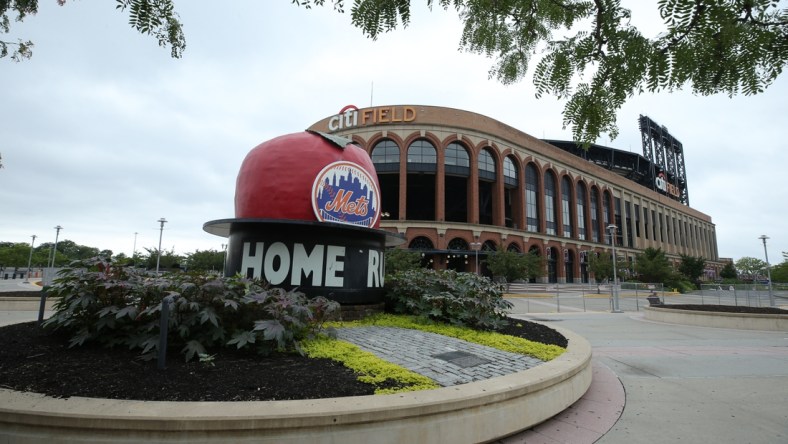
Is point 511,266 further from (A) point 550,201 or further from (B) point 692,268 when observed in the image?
(B) point 692,268

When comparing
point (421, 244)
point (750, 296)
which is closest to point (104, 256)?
point (750, 296)

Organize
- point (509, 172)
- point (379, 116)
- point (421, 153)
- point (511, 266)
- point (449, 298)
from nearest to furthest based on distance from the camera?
point (449, 298), point (511, 266), point (379, 116), point (421, 153), point (509, 172)

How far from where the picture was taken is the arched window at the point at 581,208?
196 ft

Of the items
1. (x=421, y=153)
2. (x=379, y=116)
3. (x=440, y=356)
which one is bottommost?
(x=440, y=356)

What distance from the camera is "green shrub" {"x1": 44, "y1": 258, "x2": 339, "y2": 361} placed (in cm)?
478

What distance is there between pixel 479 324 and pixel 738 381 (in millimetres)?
4232

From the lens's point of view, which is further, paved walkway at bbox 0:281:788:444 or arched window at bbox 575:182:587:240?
arched window at bbox 575:182:587:240

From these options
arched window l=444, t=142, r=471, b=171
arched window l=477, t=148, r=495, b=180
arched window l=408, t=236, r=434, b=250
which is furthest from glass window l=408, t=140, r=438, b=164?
arched window l=408, t=236, r=434, b=250

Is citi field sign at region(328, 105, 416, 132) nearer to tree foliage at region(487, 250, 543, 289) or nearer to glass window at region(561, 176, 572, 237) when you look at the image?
tree foliage at region(487, 250, 543, 289)

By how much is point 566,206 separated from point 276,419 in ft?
200

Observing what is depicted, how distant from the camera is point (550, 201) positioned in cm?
5512

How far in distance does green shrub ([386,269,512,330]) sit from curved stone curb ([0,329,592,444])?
158 inches

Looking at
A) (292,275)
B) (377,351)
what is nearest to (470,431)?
(377,351)

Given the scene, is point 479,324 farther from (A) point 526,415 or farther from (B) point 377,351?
(A) point 526,415
